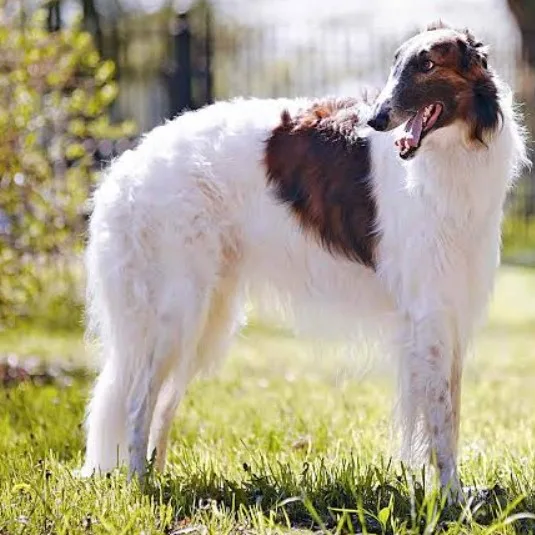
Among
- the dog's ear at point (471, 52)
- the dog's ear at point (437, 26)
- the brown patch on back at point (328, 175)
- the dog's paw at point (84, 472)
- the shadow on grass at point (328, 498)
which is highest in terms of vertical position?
the dog's ear at point (437, 26)

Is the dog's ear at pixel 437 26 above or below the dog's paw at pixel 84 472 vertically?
above

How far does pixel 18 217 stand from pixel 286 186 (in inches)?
150

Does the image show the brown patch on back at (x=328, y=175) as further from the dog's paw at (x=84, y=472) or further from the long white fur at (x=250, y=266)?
the dog's paw at (x=84, y=472)

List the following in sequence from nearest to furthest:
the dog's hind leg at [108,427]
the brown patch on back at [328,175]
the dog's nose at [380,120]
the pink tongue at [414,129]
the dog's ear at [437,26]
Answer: the dog's nose at [380,120] → the pink tongue at [414,129] → the dog's ear at [437,26] → the brown patch on back at [328,175] → the dog's hind leg at [108,427]

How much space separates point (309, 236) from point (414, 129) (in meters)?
0.75

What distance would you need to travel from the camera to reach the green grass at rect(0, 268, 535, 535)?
3.87m

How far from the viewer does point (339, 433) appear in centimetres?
562

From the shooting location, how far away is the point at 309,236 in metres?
4.84

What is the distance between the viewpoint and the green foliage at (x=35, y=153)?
7.92 metres

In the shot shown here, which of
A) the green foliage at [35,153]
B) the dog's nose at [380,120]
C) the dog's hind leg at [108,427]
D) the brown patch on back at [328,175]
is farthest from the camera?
the green foliage at [35,153]

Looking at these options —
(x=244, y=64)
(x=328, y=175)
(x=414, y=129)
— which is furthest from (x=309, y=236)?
(x=244, y=64)

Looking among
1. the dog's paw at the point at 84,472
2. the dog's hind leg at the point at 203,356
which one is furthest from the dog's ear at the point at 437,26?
the dog's paw at the point at 84,472

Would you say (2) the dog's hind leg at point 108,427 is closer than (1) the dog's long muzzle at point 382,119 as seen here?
No

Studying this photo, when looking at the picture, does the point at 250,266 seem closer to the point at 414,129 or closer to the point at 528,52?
the point at 414,129
